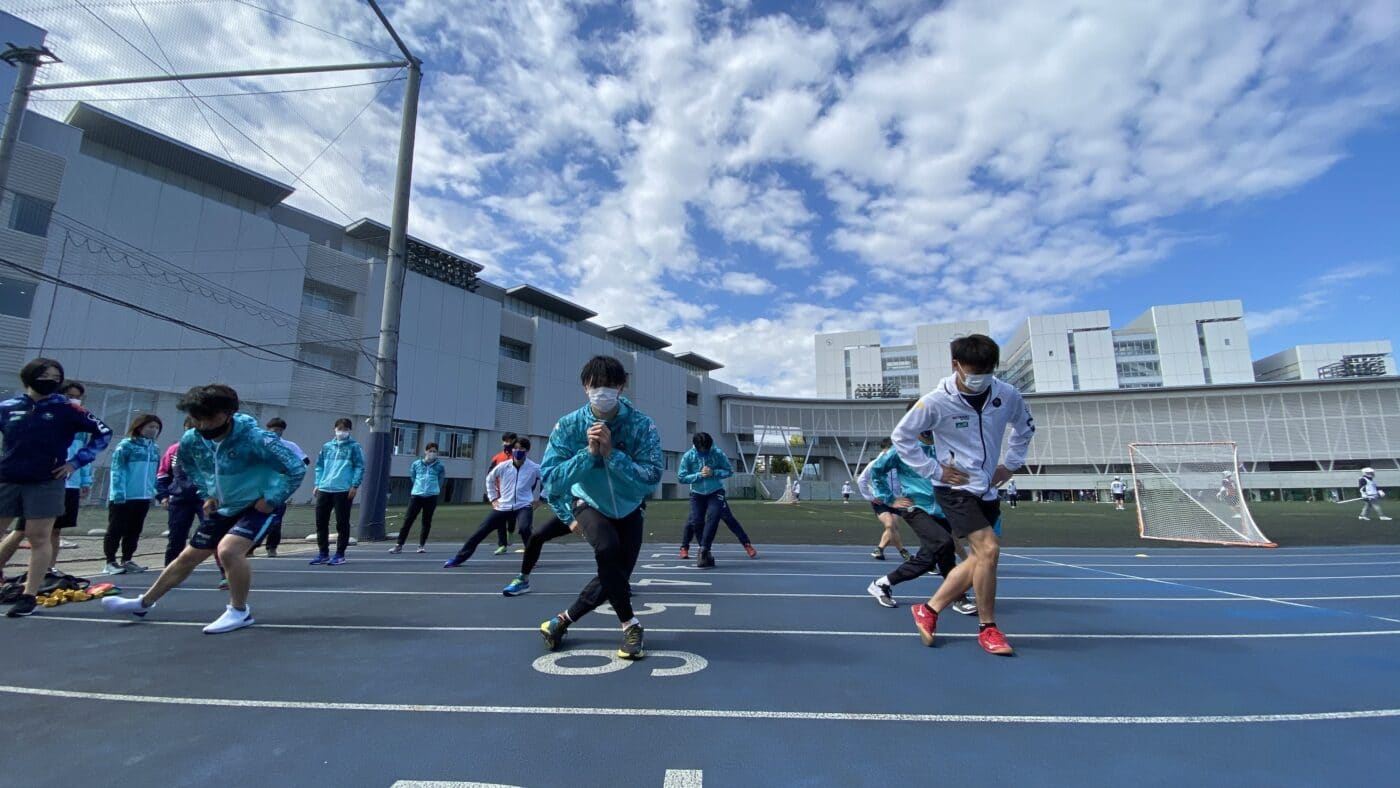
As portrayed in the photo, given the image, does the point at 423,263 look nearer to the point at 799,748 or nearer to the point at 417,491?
the point at 417,491

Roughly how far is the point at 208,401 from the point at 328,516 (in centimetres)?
492

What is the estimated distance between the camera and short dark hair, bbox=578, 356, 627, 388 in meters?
3.82

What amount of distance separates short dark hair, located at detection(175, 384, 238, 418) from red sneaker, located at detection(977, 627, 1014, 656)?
525 centimetres

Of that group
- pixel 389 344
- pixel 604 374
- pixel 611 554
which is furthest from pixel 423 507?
pixel 604 374

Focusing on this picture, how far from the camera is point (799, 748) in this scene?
97.1 inches

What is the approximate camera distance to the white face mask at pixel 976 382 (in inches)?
164

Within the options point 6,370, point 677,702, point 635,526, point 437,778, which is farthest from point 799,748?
point 6,370

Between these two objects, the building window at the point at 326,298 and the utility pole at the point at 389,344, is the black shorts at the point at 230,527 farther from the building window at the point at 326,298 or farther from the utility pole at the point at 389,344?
the building window at the point at 326,298

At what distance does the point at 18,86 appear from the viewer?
10.6 metres

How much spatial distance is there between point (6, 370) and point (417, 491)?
19.9 m

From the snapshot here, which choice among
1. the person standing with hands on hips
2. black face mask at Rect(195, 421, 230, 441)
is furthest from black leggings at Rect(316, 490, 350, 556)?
black face mask at Rect(195, 421, 230, 441)

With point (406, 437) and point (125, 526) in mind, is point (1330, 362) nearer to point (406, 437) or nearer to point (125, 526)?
point (406, 437)

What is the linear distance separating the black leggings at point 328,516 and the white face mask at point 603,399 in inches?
257

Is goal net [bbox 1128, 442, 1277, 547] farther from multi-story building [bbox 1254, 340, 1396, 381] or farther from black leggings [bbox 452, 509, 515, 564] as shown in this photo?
multi-story building [bbox 1254, 340, 1396, 381]
